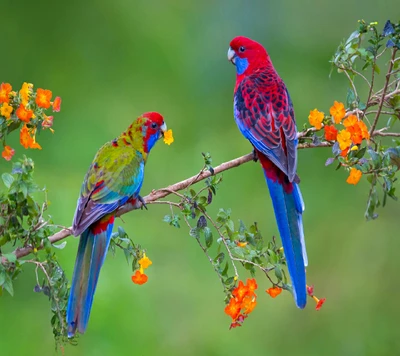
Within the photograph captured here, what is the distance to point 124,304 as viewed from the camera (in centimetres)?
287

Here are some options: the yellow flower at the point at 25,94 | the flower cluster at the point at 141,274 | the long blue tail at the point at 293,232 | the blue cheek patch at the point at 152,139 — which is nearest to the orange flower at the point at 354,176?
the long blue tail at the point at 293,232

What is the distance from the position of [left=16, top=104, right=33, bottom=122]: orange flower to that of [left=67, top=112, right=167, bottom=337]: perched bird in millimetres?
244

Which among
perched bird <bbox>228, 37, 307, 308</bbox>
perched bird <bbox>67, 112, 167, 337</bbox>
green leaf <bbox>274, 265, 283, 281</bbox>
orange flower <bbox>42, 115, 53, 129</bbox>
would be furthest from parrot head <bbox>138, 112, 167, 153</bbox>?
green leaf <bbox>274, 265, 283, 281</bbox>

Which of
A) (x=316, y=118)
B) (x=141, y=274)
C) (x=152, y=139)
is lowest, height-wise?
(x=141, y=274)

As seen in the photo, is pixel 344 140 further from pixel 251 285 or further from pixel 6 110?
pixel 6 110

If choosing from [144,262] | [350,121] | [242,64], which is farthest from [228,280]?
[242,64]

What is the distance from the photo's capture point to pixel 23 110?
1430 millimetres

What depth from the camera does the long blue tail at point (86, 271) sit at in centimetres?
154

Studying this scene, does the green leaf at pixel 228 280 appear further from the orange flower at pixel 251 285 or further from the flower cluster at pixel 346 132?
the flower cluster at pixel 346 132

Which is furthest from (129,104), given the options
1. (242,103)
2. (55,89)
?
(242,103)

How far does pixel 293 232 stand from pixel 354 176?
25 cm

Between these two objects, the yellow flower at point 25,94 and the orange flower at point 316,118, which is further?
the orange flower at point 316,118

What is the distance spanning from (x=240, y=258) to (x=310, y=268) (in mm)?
1534

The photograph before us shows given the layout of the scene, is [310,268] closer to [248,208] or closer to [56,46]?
[248,208]
